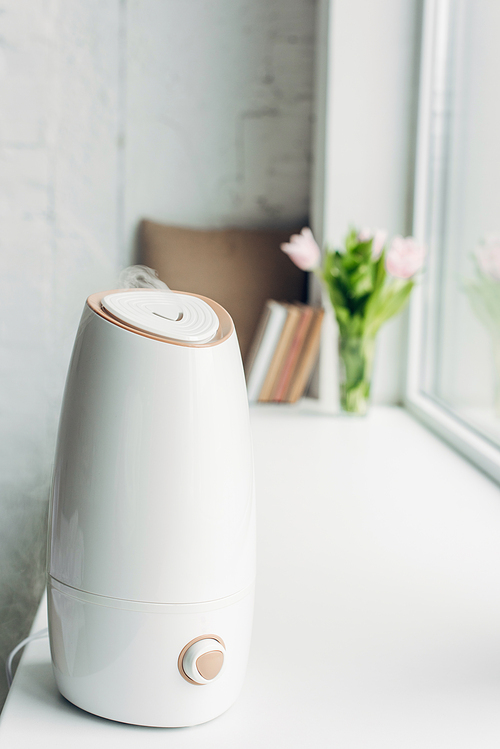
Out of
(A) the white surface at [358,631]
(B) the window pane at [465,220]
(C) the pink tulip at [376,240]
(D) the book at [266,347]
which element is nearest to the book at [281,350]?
(D) the book at [266,347]

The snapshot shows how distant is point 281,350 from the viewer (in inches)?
54.6

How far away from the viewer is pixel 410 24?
1.40 m

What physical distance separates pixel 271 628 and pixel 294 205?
1.37 m

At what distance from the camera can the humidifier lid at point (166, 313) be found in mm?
354

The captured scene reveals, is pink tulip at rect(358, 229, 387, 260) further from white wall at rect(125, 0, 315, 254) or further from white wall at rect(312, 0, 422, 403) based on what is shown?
white wall at rect(125, 0, 315, 254)

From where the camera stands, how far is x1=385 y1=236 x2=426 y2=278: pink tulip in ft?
3.93

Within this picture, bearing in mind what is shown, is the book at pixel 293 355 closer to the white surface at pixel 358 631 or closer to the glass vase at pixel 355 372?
the glass vase at pixel 355 372

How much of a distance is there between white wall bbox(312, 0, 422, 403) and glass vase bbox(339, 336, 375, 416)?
0.67 ft

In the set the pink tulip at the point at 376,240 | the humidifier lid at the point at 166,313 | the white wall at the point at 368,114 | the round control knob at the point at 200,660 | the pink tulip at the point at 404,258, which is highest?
the white wall at the point at 368,114

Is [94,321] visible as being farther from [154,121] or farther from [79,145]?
[154,121]

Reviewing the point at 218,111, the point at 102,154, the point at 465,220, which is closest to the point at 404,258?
the point at 465,220

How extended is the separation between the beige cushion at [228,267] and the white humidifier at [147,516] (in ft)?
3.98

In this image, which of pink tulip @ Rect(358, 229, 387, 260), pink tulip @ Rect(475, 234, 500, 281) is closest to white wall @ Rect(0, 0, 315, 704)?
pink tulip @ Rect(358, 229, 387, 260)

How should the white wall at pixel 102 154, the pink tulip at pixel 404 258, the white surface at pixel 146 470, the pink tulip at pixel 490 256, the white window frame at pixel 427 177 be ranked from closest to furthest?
the white surface at pixel 146 470 < the white wall at pixel 102 154 < the pink tulip at pixel 490 256 < the pink tulip at pixel 404 258 < the white window frame at pixel 427 177
